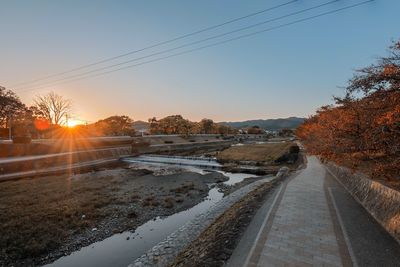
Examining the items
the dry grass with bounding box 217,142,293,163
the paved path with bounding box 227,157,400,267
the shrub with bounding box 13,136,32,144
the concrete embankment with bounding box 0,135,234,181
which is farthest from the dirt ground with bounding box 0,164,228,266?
the shrub with bounding box 13,136,32,144

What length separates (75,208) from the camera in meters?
12.1

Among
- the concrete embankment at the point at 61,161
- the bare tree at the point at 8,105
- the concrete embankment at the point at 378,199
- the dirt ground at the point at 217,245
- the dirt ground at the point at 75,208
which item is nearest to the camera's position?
the dirt ground at the point at 217,245

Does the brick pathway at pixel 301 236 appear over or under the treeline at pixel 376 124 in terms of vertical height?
under

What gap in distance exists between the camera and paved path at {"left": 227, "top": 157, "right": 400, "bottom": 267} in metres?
5.68

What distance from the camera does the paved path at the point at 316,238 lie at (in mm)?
5684

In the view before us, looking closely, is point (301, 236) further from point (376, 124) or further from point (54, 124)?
point (54, 124)

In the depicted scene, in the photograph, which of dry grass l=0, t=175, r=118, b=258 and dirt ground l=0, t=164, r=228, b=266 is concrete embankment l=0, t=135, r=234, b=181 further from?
dry grass l=0, t=175, r=118, b=258

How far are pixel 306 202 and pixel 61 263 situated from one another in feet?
30.4

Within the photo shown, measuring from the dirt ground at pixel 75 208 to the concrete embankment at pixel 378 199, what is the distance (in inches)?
317

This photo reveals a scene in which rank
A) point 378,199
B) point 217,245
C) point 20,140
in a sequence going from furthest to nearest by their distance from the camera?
→ 1. point 20,140
2. point 378,199
3. point 217,245

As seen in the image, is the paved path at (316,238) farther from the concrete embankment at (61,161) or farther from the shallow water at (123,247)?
the concrete embankment at (61,161)

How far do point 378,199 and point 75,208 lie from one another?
12.9 m

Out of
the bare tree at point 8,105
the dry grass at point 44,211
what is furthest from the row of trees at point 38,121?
the dry grass at point 44,211

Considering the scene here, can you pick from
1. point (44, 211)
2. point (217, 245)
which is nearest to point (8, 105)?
point (44, 211)
